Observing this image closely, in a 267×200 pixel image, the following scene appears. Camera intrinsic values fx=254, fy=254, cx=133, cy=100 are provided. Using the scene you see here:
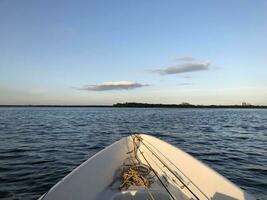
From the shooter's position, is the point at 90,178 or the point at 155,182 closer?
the point at 90,178

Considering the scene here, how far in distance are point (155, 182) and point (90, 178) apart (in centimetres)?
126

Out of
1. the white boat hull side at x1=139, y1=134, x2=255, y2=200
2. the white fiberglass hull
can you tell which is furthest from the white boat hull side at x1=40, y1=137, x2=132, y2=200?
the white boat hull side at x1=139, y1=134, x2=255, y2=200

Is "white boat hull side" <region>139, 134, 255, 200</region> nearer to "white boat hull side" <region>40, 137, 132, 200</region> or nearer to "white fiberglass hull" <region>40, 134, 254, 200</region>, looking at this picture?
"white fiberglass hull" <region>40, 134, 254, 200</region>

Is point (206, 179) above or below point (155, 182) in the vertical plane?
above

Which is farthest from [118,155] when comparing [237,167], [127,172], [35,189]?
[237,167]

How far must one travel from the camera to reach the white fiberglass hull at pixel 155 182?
4094 millimetres

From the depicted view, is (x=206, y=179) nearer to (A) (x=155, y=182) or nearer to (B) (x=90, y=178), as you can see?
(A) (x=155, y=182)

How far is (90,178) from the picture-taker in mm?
4758

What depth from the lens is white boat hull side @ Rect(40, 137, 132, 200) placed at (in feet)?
12.9

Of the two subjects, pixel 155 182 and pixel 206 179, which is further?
pixel 155 182

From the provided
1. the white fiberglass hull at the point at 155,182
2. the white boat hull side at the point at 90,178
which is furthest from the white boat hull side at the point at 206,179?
the white boat hull side at the point at 90,178

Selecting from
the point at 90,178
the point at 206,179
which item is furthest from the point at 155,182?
the point at 90,178

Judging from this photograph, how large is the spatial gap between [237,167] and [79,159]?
5616mm

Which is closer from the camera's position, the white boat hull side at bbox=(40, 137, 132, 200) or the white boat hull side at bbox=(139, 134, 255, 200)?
the white boat hull side at bbox=(40, 137, 132, 200)
